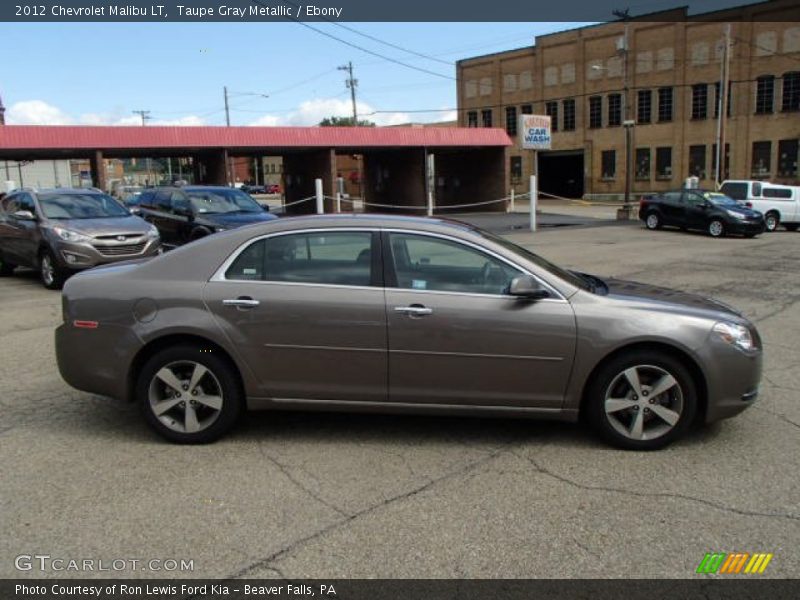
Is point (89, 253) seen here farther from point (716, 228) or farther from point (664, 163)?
point (664, 163)

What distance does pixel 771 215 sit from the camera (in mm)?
24891

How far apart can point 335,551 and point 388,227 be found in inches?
85.7

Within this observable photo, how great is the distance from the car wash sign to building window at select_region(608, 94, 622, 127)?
25.0 meters

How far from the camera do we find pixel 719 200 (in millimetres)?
22672

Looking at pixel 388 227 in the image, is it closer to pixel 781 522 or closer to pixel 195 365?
pixel 195 365

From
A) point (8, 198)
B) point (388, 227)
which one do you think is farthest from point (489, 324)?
point (8, 198)

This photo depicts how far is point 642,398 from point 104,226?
32.6ft

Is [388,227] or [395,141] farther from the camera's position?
[395,141]

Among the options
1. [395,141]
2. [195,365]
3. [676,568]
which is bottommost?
[676,568]

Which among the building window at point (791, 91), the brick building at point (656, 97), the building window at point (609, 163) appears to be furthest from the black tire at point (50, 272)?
the building window at point (609, 163)

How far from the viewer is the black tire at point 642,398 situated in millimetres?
4344

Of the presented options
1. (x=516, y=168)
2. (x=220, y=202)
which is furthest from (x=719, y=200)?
(x=516, y=168)

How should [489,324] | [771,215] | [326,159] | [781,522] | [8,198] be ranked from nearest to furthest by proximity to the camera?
[781,522] < [489,324] < [8,198] < [771,215] < [326,159]

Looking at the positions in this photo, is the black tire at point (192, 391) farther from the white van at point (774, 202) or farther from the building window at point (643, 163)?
the building window at point (643, 163)
